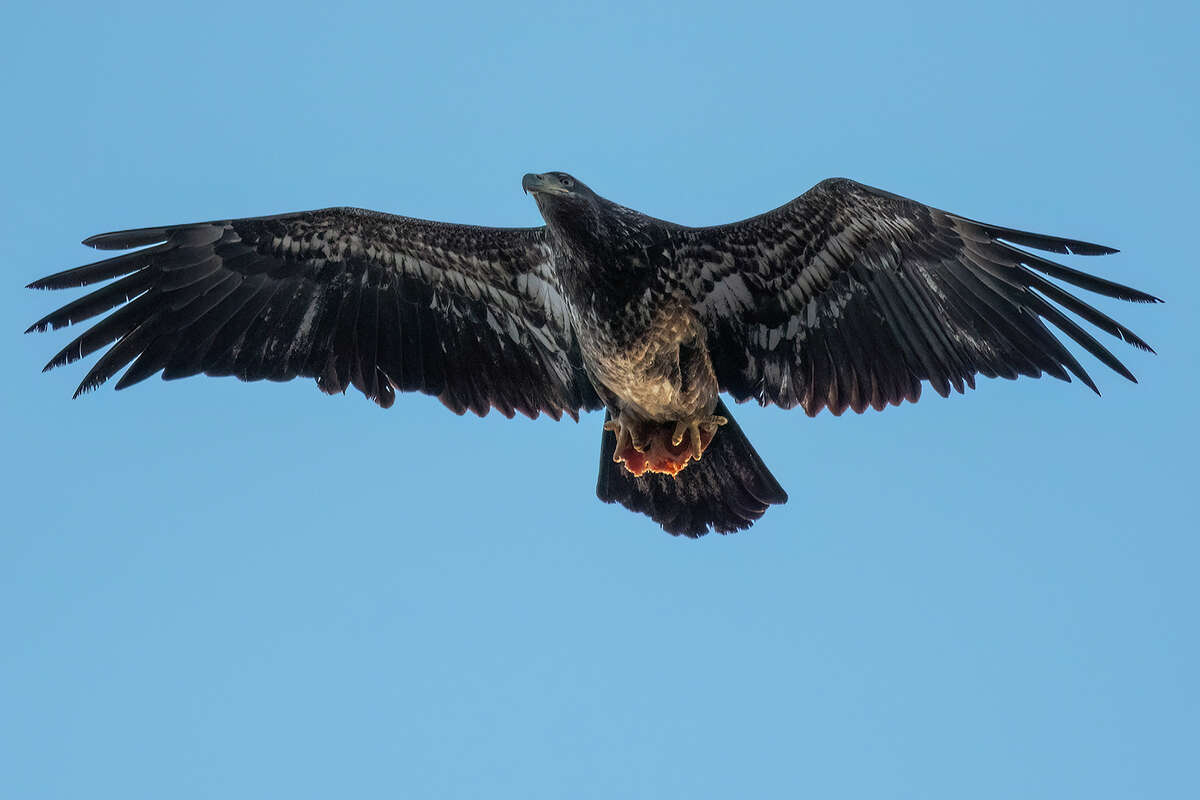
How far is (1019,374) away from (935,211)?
1232 mm

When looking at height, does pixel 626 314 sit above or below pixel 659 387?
above

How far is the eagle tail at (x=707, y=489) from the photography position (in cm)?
1078

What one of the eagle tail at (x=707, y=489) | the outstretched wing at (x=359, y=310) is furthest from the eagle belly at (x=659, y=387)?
the outstretched wing at (x=359, y=310)

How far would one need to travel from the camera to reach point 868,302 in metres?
10.6

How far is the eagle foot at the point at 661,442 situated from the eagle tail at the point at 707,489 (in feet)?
0.52

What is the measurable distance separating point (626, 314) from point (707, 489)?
59.2 inches

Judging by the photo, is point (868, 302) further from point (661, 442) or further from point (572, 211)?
point (572, 211)

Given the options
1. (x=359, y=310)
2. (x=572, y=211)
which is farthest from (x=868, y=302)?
(x=359, y=310)

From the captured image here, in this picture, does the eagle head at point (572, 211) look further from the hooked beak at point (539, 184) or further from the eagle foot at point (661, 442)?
the eagle foot at point (661, 442)

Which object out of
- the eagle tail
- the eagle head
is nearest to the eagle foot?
the eagle tail

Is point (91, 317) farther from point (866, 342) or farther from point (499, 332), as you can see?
point (866, 342)

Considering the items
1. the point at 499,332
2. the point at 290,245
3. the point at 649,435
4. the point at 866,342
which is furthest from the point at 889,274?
the point at 290,245

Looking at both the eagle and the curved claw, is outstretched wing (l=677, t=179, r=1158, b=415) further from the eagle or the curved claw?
the curved claw

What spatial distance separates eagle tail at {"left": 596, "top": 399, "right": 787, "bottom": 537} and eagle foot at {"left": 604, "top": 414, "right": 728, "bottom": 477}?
16cm
